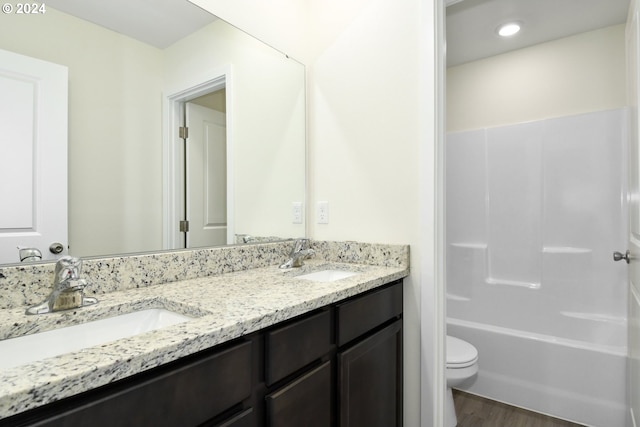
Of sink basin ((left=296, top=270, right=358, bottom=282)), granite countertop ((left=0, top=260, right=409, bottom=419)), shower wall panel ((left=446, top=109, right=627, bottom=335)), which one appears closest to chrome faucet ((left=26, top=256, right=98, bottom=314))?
granite countertop ((left=0, top=260, right=409, bottom=419))

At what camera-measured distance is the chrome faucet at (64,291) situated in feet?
2.65

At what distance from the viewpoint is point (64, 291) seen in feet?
2.69

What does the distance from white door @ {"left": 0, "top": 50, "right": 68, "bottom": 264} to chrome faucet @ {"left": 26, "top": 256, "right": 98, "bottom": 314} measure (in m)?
0.15

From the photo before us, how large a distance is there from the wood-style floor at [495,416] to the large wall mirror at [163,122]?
150 centimetres

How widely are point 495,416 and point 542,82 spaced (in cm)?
222

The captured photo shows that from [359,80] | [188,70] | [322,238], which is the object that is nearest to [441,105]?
[359,80]

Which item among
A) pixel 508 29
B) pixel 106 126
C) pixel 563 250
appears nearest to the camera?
pixel 106 126

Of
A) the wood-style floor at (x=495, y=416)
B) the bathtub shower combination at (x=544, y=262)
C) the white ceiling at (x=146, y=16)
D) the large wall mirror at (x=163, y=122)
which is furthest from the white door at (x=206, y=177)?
the bathtub shower combination at (x=544, y=262)

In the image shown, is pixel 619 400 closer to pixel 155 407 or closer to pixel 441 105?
pixel 441 105

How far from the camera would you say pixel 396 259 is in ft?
4.70

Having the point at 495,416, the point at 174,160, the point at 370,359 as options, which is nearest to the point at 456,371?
the point at 495,416

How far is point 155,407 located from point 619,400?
235 centimetres

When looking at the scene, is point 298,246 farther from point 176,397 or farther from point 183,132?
point 176,397

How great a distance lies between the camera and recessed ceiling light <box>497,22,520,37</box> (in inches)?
84.2
